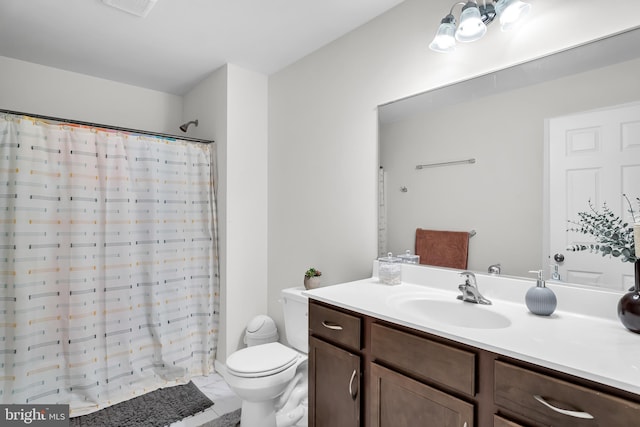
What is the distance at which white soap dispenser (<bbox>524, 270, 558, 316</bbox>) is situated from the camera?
1169 mm

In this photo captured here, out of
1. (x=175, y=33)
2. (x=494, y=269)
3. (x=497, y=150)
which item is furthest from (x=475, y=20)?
(x=175, y=33)

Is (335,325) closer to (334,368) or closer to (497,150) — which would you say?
(334,368)

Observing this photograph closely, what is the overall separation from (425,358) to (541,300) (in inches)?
19.3

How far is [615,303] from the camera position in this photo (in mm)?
1135

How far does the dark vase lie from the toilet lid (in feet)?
4.83

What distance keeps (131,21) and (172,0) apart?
0.38 meters

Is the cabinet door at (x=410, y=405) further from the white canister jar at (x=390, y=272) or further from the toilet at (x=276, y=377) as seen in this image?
the toilet at (x=276, y=377)

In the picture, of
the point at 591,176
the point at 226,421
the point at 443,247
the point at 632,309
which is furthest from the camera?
the point at 226,421

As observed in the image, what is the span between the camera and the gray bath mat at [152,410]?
6.27 feet

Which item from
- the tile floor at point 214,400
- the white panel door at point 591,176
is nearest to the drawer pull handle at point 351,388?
the white panel door at point 591,176

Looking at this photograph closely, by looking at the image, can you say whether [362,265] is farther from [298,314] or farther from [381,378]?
[381,378]

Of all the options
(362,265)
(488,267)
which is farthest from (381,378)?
(362,265)

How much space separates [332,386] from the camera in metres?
1.40

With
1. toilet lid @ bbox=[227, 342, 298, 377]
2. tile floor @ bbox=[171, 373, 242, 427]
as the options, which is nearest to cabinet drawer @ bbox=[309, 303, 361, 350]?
toilet lid @ bbox=[227, 342, 298, 377]
